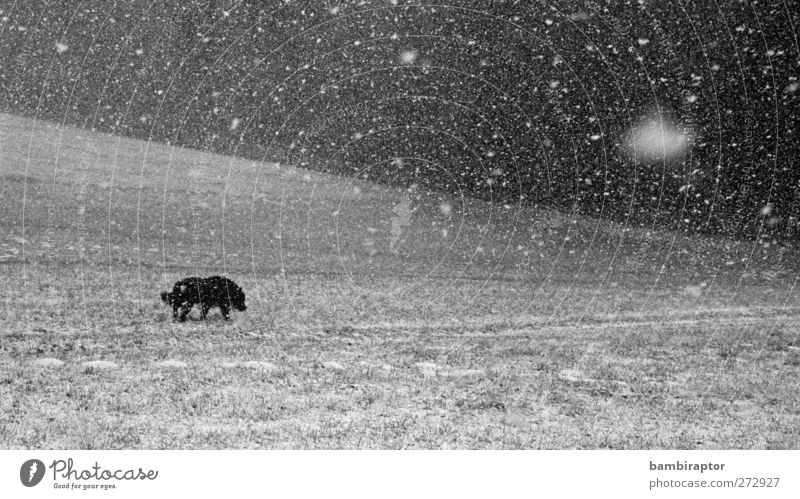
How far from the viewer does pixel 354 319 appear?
10.9ft
